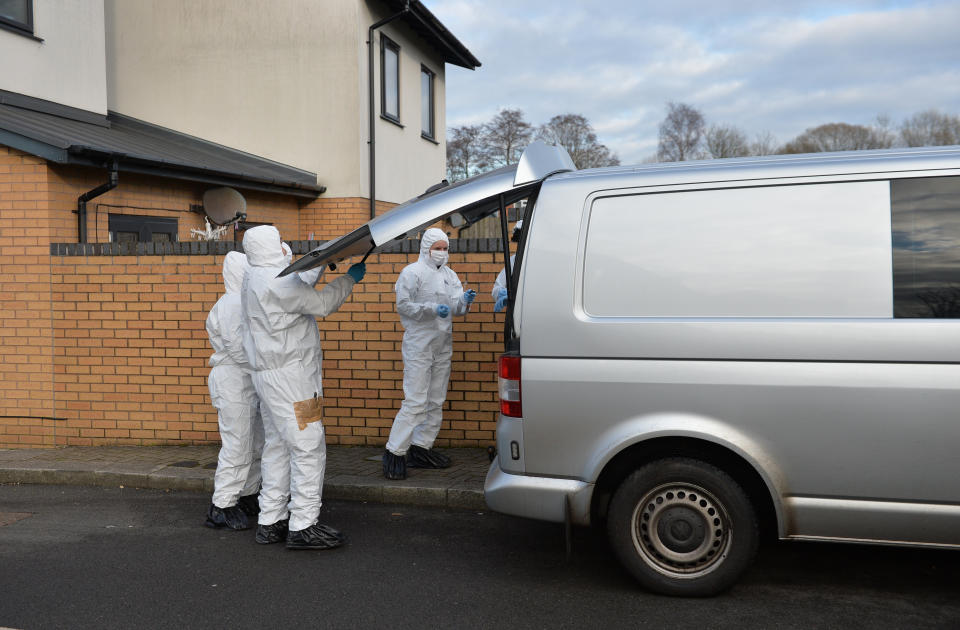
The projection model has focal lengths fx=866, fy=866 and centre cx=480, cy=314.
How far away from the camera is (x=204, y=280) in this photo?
755cm

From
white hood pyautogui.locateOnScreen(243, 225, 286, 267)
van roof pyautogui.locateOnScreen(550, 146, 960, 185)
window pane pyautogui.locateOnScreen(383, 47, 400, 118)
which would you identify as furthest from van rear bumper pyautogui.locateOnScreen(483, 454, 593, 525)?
window pane pyautogui.locateOnScreen(383, 47, 400, 118)

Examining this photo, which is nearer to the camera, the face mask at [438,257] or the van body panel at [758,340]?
the van body panel at [758,340]

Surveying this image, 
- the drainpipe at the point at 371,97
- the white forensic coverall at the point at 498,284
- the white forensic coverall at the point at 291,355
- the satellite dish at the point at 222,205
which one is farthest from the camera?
the drainpipe at the point at 371,97

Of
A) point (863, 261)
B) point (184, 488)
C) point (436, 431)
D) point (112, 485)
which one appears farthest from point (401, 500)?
point (863, 261)

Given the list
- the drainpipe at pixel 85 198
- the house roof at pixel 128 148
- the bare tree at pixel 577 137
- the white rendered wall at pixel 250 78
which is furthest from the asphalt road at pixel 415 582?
the bare tree at pixel 577 137

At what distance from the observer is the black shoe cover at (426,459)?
259 inches

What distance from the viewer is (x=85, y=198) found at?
7852mm

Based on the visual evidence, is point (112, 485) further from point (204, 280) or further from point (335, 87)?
point (335, 87)

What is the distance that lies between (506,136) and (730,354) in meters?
42.5

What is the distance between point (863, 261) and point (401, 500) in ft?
11.6

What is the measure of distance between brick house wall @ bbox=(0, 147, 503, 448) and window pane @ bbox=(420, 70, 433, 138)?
34.3ft

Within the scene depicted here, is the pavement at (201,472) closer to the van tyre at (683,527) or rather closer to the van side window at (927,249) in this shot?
the van tyre at (683,527)

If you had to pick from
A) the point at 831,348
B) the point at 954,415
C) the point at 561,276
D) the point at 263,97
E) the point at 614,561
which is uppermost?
the point at 263,97

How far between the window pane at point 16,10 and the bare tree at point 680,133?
43.6 m
